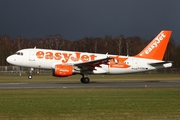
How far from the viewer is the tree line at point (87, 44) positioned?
121 meters

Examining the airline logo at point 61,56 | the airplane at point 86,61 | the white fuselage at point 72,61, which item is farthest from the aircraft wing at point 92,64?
the airline logo at point 61,56

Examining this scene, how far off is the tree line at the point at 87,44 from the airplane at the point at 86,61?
76297 mm

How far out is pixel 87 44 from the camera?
13575 centimetres

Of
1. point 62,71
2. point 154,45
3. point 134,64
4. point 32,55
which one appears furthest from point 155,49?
point 32,55

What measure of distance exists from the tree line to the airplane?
76297 millimetres

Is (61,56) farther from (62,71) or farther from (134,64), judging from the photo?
(134,64)

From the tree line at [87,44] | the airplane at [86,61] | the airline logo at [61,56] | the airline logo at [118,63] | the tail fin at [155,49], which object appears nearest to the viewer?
the airplane at [86,61]

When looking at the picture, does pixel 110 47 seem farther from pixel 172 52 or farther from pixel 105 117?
pixel 105 117

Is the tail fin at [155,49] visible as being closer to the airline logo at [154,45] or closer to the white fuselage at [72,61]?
the airline logo at [154,45]

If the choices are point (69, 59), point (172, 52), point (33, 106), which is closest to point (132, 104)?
point (33, 106)

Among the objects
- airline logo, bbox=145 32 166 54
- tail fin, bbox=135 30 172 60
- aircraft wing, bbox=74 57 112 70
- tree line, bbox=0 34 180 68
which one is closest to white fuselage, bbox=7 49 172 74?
aircraft wing, bbox=74 57 112 70

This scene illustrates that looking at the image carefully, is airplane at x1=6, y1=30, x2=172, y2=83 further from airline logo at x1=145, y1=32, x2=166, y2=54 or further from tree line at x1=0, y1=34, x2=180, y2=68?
tree line at x1=0, y1=34, x2=180, y2=68

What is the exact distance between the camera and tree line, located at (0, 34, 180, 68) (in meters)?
121

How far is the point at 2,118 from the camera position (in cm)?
1252
